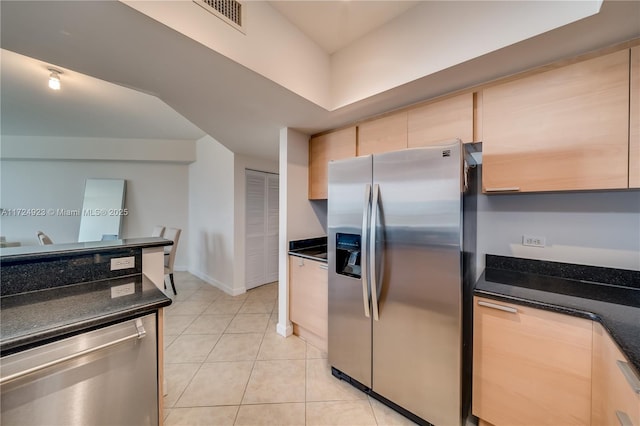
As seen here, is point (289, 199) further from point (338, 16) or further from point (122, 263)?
point (338, 16)

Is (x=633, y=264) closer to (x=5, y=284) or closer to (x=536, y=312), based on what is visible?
(x=536, y=312)

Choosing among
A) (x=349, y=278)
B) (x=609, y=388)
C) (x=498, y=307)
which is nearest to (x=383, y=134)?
(x=349, y=278)

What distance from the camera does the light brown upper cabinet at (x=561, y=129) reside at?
1.16 meters

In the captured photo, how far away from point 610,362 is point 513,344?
0.34 meters

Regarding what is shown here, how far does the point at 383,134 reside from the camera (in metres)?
2.01

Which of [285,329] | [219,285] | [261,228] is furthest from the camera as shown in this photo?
[261,228]

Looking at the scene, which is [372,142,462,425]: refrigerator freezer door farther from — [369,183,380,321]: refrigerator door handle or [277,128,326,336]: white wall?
[277,128,326,336]: white wall

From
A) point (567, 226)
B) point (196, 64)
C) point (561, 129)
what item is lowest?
point (567, 226)

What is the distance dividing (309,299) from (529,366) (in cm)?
161

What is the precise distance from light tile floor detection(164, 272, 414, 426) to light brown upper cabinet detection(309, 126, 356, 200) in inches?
63.4

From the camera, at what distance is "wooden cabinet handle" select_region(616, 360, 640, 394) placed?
731mm

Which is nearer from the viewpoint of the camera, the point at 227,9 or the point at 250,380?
the point at 227,9

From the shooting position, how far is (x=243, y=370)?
1935 millimetres

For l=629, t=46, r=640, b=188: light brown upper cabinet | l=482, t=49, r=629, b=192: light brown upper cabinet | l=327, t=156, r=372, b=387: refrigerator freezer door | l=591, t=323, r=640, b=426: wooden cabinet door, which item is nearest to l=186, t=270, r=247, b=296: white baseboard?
l=327, t=156, r=372, b=387: refrigerator freezer door
